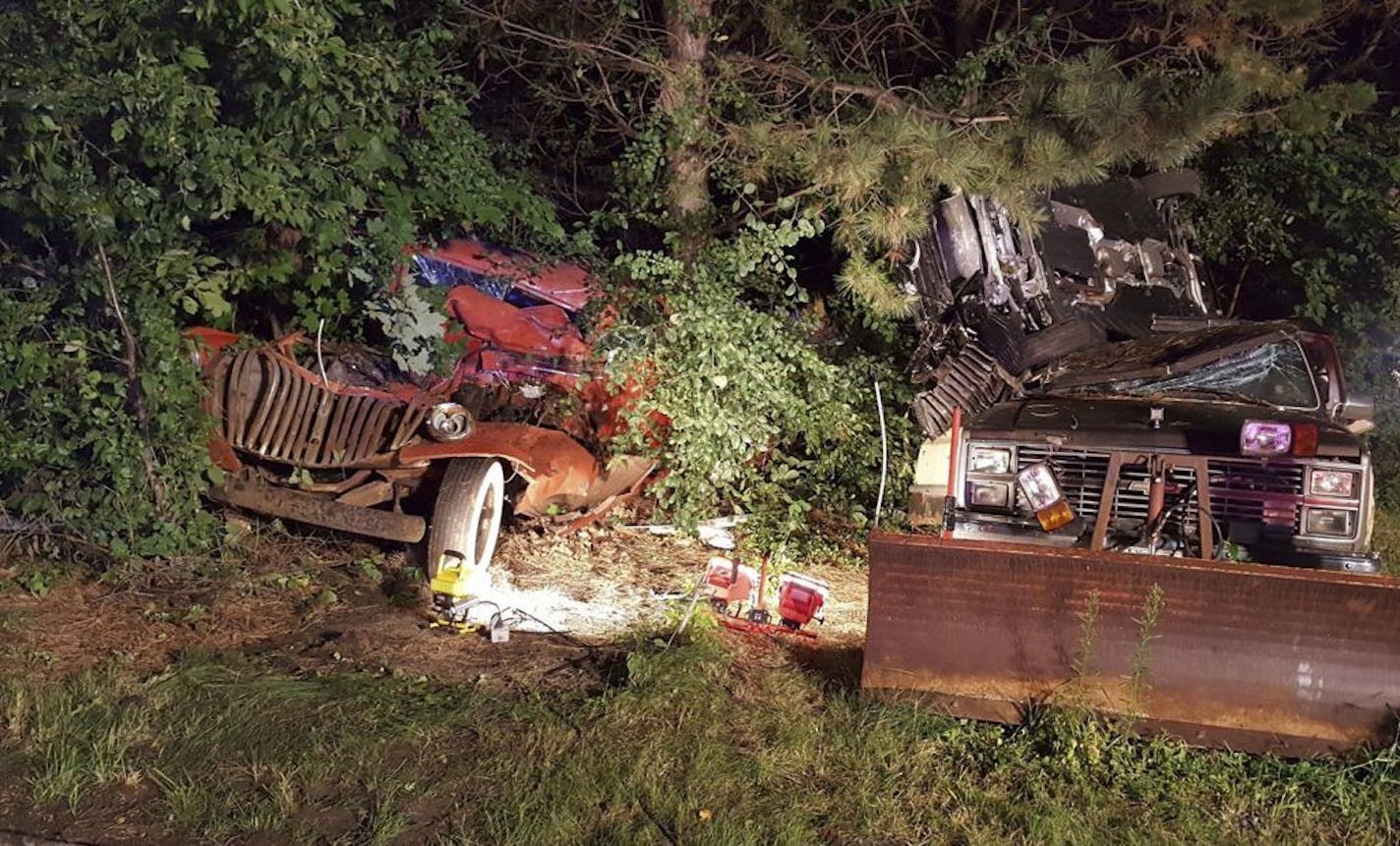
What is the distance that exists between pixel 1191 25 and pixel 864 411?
416 cm

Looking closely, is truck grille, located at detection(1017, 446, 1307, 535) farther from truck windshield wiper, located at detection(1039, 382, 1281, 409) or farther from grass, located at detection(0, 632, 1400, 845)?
grass, located at detection(0, 632, 1400, 845)

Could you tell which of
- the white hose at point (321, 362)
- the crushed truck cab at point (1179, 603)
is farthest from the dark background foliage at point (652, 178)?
the crushed truck cab at point (1179, 603)

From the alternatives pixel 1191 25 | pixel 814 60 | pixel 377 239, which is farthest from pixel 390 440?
pixel 1191 25

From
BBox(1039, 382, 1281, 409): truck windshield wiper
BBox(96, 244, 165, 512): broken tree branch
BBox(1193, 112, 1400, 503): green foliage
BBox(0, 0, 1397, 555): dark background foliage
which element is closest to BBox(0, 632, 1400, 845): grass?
BBox(96, 244, 165, 512): broken tree branch

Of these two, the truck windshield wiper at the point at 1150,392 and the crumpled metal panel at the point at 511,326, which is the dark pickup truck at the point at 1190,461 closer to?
the truck windshield wiper at the point at 1150,392

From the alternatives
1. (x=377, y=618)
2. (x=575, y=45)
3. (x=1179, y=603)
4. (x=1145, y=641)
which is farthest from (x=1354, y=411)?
(x=575, y=45)

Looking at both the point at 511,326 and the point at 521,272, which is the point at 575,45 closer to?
the point at 521,272

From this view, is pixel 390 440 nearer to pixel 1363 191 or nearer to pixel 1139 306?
pixel 1139 306

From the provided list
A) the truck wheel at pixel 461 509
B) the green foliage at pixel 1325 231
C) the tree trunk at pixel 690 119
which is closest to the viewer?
the truck wheel at pixel 461 509

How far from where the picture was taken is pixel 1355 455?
5688 millimetres

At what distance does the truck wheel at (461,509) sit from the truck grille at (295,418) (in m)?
0.35

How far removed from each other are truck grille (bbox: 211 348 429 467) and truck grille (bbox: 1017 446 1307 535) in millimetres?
3377

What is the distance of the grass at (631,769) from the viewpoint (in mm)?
3955

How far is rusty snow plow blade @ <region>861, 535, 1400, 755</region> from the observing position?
4.41m
